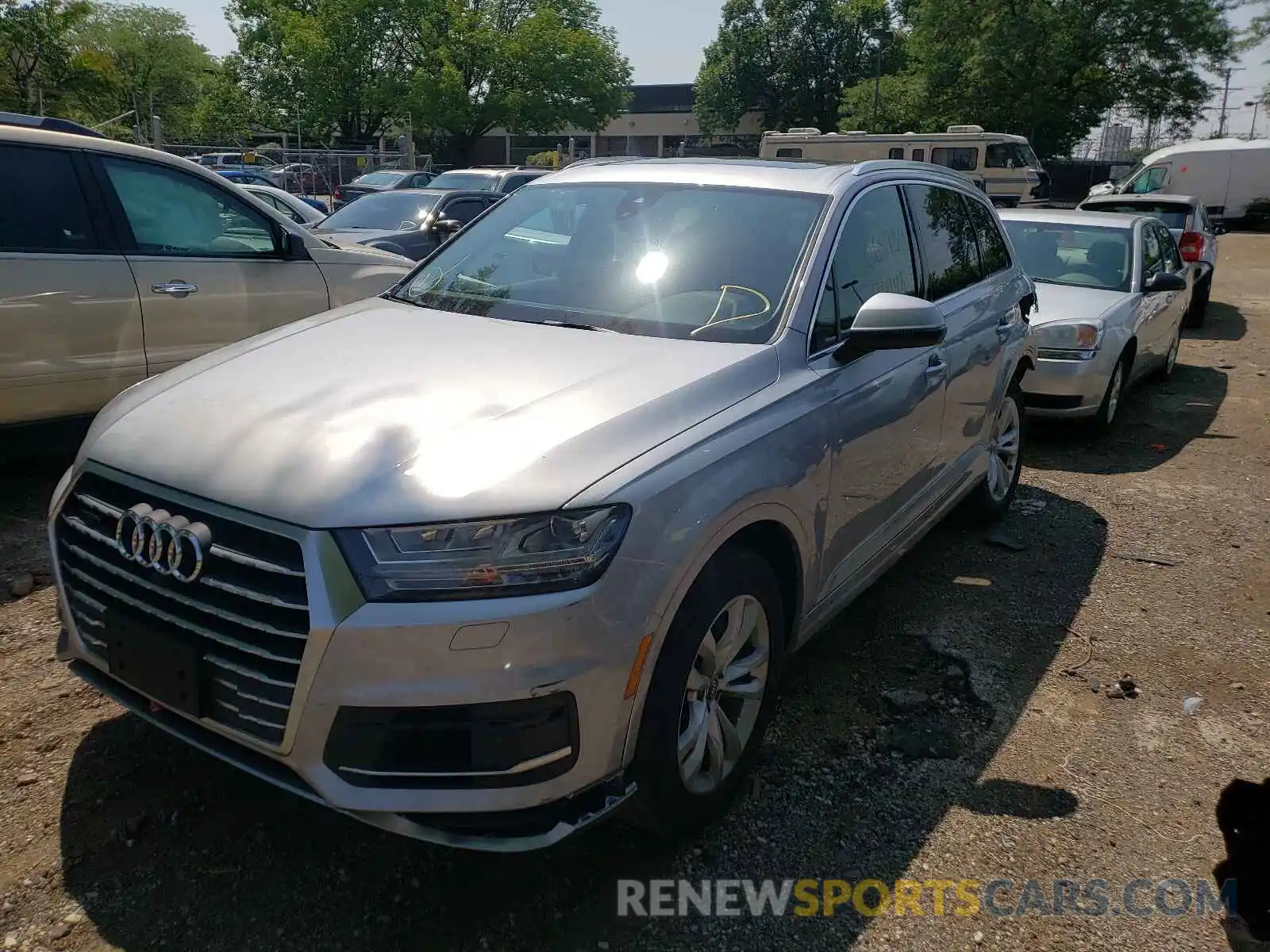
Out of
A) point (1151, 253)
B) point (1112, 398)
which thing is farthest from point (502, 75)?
point (1112, 398)

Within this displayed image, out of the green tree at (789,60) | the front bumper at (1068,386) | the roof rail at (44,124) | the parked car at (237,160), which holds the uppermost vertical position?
the green tree at (789,60)

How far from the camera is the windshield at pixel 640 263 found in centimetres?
321

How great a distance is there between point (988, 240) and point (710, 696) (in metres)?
3.32

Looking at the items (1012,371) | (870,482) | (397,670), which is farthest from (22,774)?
(1012,371)

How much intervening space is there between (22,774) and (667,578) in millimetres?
2055

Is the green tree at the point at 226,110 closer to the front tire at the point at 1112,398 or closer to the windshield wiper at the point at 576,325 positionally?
the front tire at the point at 1112,398

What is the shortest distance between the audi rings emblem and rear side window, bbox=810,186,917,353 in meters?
1.87

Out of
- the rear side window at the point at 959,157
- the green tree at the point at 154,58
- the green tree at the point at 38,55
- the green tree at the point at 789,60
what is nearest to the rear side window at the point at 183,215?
the rear side window at the point at 959,157

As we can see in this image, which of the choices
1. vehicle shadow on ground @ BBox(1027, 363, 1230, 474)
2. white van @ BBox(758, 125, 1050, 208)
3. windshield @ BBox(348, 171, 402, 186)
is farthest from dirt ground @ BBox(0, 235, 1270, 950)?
white van @ BBox(758, 125, 1050, 208)

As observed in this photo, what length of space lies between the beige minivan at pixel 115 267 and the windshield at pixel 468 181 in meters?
11.6

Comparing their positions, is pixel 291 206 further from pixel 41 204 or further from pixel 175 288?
pixel 41 204

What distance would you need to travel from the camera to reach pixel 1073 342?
696 centimetres

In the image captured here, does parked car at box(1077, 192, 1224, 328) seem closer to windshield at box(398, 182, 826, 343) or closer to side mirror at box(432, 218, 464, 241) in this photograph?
side mirror at box(432, 218, 464, 241)

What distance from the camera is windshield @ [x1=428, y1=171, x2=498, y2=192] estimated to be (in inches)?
670
